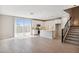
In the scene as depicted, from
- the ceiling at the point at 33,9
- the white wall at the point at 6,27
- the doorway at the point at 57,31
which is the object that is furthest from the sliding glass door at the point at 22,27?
the doorway at the point at 57,31

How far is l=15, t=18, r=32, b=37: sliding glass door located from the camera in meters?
11.6

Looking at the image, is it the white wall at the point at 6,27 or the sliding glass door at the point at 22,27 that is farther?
the sliding glass door at the point at 22,27

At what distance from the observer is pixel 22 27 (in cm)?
1240

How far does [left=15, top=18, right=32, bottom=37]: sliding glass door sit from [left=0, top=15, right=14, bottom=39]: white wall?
77cm

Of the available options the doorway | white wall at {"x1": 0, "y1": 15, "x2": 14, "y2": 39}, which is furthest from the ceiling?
the doorway

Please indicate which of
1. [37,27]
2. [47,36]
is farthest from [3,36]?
[37,27]

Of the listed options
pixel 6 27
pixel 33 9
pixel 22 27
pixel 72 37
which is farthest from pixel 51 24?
pixel 72 37

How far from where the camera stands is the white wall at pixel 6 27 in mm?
9969

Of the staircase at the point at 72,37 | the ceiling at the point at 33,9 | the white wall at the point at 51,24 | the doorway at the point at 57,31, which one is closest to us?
the ceiling at the point at 33,9

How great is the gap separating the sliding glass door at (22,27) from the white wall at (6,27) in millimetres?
772

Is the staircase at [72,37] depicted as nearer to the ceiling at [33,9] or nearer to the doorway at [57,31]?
the ceiling at [33,9]

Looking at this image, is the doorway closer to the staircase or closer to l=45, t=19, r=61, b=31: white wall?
l=45, t=19, r=61, b=31: white wall
